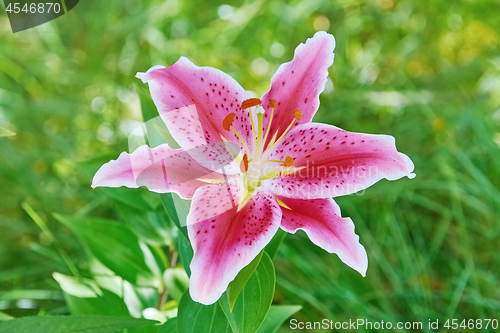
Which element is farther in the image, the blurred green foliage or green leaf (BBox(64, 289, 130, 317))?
the blurred green foliage

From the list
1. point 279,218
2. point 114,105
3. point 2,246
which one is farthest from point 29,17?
point 279,218

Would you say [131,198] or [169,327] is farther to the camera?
[131,198]

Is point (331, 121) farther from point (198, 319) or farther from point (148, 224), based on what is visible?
point (198, 319)

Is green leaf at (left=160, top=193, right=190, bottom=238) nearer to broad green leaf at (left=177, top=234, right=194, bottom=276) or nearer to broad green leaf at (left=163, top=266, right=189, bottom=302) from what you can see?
broad green leaf at (left=177, top=234, right=194, bottom=276)

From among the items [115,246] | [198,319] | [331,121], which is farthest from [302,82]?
[331,121]

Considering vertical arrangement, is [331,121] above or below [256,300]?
below

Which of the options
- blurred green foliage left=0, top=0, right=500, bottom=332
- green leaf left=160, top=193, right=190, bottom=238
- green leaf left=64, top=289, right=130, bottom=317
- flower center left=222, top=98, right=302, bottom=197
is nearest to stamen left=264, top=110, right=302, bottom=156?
flower center left=222, top=98, right=302, bottom=197
